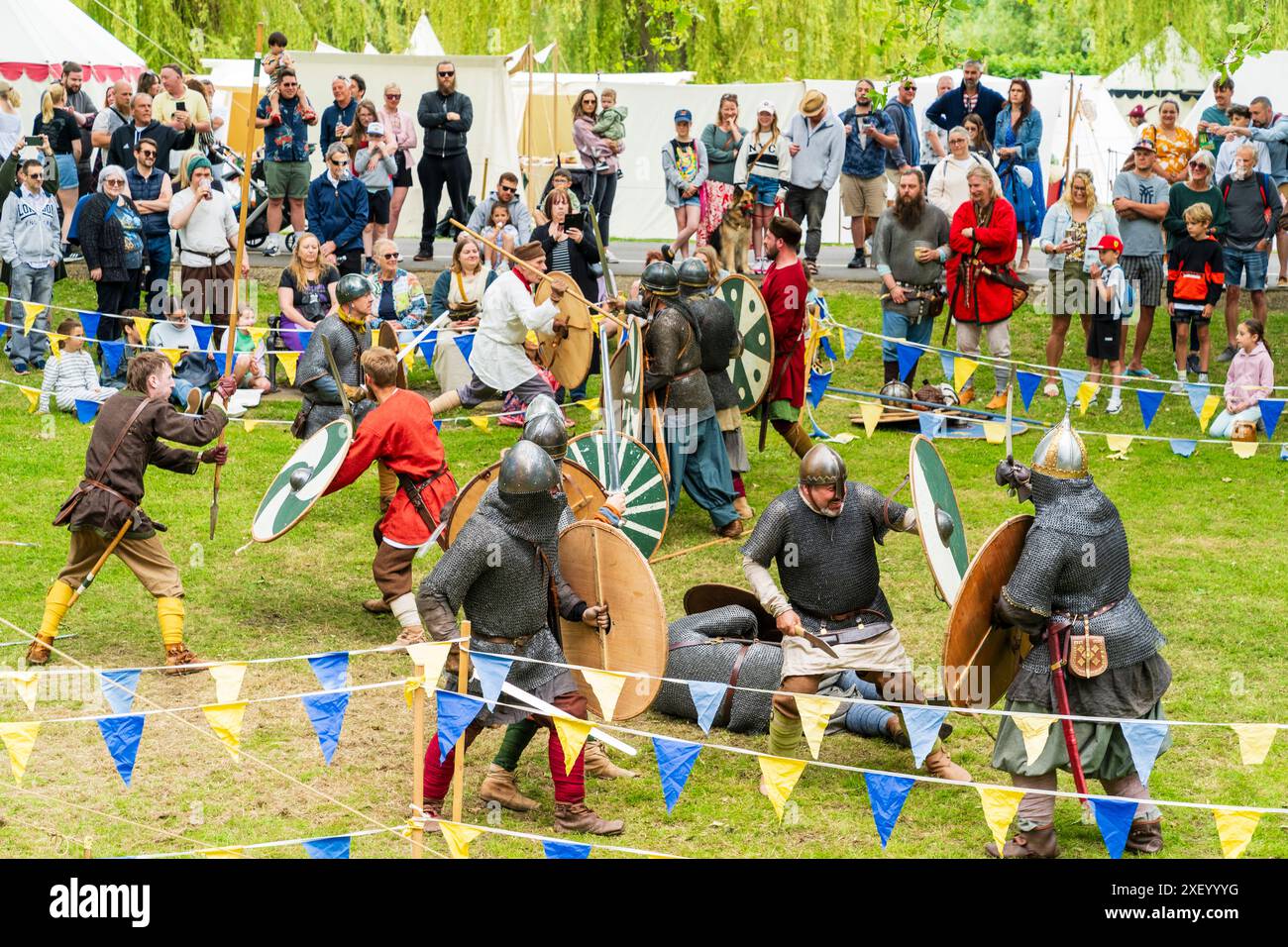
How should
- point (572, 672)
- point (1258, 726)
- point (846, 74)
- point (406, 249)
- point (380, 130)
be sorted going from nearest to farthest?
1. point (1258, 726)
2. point (572, 672)
3. point (380, 130)
4. point (406, 249)
5. point (846, 74)

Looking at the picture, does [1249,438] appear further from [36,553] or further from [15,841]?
[15,841]

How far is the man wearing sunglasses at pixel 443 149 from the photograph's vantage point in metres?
15.7

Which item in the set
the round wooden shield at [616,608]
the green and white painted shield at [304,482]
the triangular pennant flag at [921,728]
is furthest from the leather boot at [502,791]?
the green and white painted shield at [304,482]

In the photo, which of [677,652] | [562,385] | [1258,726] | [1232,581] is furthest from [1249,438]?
[1258,726]

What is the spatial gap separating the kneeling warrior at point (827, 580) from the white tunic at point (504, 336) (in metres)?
4.05

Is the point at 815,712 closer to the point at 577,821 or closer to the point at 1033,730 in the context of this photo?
the point at 1033,730

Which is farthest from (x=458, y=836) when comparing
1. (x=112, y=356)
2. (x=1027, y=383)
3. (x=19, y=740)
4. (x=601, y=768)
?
(x=112, y=356)

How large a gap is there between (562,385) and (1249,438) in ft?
16.3

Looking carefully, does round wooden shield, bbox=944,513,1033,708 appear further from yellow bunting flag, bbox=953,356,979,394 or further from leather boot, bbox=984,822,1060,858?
yellow bunting flag, bbox=953,356,979,394

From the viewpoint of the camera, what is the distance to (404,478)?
824 centimetres

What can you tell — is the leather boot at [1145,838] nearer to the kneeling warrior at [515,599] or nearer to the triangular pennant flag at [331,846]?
the kneeling warrior at [515,599]

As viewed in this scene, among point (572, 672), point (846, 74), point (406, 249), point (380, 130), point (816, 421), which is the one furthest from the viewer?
point (846, 74)

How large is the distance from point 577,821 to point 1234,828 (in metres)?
2.41

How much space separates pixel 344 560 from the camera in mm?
9898
